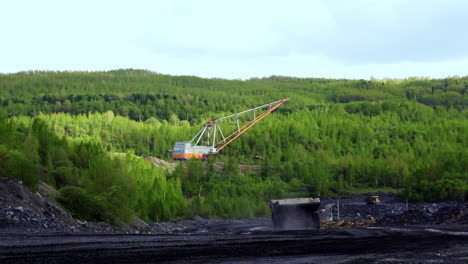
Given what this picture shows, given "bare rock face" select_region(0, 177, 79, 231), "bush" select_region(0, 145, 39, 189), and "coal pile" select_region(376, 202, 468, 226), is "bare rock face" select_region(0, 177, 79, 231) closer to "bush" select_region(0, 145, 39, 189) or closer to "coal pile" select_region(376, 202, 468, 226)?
"bush" select_region(0, 145, 39, 189)

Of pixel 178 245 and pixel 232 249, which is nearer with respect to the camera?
pixel 232 249

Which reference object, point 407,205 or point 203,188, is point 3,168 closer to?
point 407,205

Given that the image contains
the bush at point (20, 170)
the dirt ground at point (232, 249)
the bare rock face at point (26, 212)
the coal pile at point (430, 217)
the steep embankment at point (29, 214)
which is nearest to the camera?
the dirt ground at point (232, 249)

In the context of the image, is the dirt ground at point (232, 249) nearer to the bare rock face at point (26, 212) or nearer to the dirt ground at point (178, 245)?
the dirt ground at point (178, 245)

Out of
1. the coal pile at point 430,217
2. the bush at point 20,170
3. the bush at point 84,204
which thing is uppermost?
the bush at point 20,170

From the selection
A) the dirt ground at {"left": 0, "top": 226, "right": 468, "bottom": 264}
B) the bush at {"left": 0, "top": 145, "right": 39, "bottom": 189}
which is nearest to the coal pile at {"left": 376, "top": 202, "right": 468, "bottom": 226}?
the dirt ground at {"left": 0, "top": 226, "right": 468, "bottom": 264}

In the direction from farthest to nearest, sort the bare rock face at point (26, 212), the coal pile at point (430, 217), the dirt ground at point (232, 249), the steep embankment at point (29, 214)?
the coal pile at point (430, 217)
the bare rock face at point (26, 212)
the steep embankment at point (29, 214)
the dirt ground at point (232, 249)

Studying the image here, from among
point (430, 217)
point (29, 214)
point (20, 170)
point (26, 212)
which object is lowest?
point (430, 217)

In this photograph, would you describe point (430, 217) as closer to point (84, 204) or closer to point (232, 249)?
point (84, 204)

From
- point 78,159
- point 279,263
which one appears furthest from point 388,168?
point 279,263

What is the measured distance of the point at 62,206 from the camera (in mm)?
65688

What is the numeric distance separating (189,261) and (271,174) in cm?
15572

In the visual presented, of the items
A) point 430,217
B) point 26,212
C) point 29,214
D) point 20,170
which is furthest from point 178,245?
point 430,217

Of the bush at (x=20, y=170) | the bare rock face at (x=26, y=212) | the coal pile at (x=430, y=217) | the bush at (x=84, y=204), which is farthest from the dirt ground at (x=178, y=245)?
the coal pile at (x=430, y=217)
